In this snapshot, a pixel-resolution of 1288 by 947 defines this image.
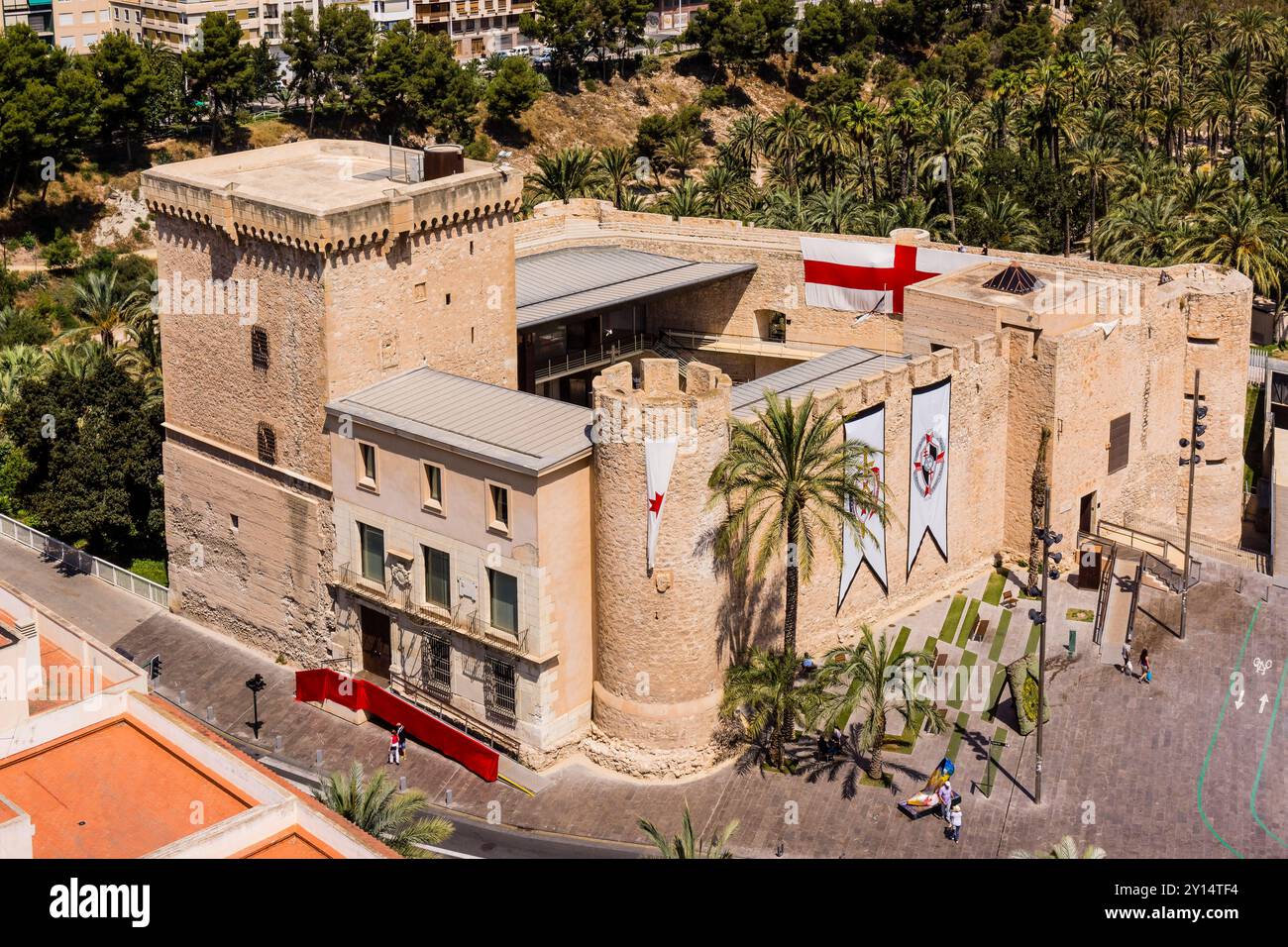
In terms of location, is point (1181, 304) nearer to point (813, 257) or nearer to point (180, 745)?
point (813, 257)

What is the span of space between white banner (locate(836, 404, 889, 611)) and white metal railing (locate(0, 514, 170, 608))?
25.9 meters

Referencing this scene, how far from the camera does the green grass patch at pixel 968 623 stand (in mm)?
59263

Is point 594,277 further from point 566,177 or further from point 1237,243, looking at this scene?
point 1237,243

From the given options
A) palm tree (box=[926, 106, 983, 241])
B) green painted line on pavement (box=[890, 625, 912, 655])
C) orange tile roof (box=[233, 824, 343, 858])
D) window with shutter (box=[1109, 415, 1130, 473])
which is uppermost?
palm tree (box=[926, 106, 983, 241])

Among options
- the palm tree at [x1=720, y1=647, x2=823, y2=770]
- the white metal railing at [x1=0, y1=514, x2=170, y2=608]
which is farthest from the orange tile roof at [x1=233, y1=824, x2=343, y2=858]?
the white metal railing at [x1=0, y1=514, x2=170, y2=608]

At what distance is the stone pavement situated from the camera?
49.0m

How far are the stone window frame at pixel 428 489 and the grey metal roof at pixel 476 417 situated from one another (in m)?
0.93

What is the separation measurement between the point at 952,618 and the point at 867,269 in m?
16.8

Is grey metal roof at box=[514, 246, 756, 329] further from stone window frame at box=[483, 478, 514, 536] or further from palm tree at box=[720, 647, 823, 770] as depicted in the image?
palm tree at box=[720, 647, 823, 770]

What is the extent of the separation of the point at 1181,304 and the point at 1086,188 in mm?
31956

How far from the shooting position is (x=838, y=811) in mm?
50219

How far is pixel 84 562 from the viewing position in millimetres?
68312
